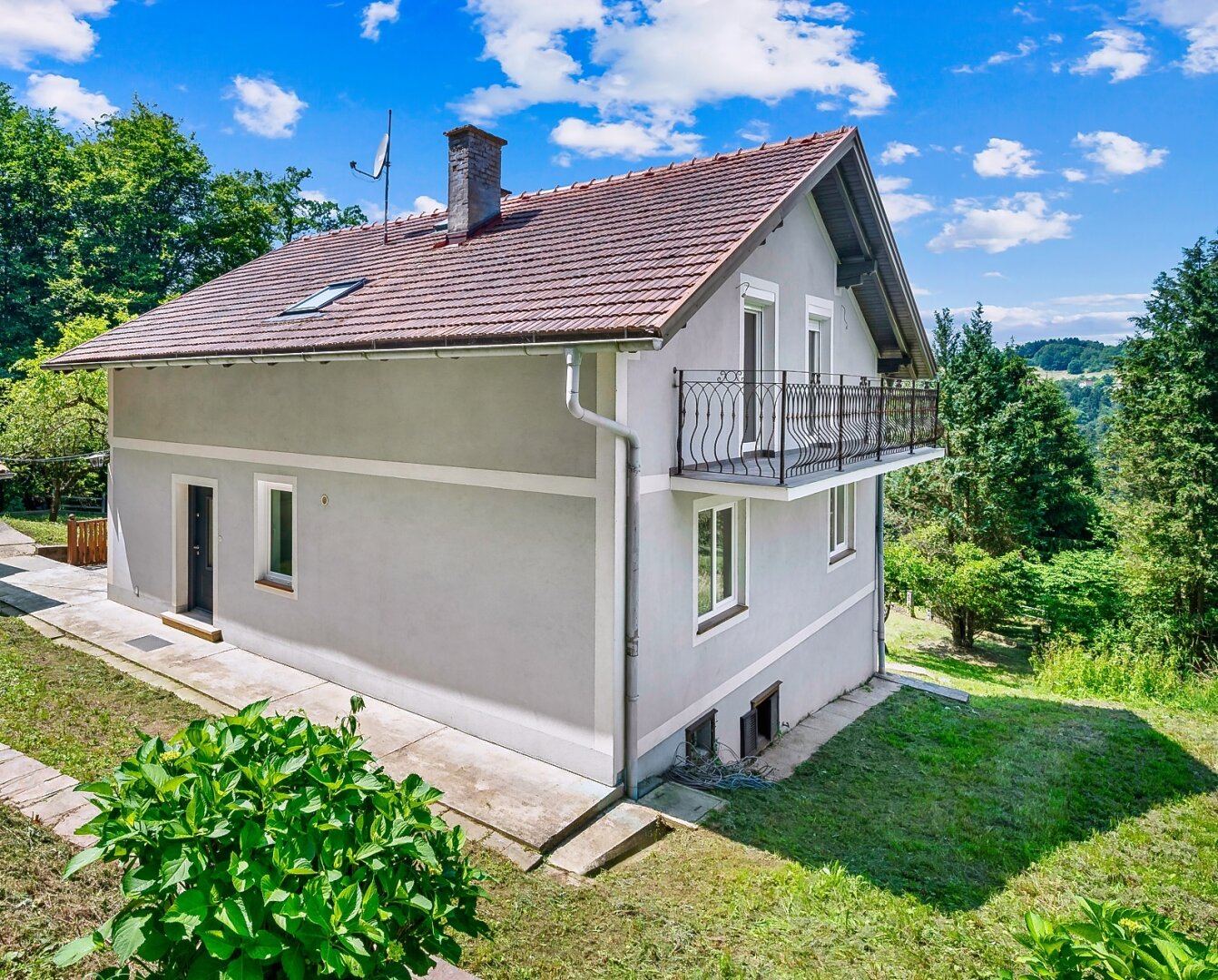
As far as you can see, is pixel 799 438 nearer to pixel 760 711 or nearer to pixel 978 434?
pixel 760 711

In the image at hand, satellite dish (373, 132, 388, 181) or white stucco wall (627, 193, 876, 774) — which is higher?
satellite dish (373, 132, 388, 181)

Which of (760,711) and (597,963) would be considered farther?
(760,711)

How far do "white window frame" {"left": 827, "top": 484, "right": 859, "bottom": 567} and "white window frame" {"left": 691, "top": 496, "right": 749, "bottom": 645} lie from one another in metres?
3.51

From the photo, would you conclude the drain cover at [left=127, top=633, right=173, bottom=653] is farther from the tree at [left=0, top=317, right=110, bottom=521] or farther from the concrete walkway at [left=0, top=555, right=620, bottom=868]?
the tree at [left=0, top=317, right=110, bottom=521]

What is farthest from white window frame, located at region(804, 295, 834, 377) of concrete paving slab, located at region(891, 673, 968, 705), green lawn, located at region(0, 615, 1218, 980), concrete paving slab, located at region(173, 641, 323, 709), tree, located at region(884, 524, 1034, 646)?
tree, located at region(884, 524, 1034, 646)

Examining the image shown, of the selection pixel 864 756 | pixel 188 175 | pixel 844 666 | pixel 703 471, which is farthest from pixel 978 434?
pixel 188 175

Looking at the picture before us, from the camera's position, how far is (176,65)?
60.8 ft

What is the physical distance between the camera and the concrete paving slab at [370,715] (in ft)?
26.1

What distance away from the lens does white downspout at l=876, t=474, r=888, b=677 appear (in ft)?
46.3

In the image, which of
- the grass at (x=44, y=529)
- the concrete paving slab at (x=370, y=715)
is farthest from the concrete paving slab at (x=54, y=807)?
the grass at (x=44, y=529)

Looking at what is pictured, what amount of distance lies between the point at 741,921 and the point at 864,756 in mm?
5112

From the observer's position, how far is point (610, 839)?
6355mm

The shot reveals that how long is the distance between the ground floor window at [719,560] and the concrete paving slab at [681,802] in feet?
5.74

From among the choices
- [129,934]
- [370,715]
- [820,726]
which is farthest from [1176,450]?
[129,934]
